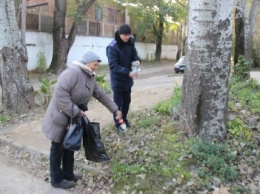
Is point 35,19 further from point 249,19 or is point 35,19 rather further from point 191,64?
point 191,64

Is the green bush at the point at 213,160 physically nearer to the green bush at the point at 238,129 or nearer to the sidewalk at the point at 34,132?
the green bush at the point at 238,129

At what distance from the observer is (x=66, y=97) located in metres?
3.79

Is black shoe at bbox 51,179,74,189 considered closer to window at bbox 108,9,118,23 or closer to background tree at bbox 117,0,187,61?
background tree at bbox 117,0,187,61

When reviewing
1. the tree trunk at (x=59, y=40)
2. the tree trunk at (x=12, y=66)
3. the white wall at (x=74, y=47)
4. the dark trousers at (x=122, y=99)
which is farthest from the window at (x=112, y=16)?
the dark trousers at (x=122, y=99)

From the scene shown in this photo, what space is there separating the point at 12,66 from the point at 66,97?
170 inches

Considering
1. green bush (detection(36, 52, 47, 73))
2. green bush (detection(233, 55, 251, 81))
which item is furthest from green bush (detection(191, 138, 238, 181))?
green bush (detection(36, 52, 47, 73))

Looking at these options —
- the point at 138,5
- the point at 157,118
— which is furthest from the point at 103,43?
the point at 157,118

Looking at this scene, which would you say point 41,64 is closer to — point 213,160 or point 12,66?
point 12,66

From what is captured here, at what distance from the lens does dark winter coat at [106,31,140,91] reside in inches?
201

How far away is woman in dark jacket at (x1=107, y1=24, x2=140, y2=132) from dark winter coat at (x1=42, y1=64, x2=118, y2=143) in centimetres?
102

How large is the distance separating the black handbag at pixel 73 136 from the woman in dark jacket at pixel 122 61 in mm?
1200

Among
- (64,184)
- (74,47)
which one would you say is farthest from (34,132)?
(74,47)

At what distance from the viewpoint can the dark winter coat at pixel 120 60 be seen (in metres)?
5.10

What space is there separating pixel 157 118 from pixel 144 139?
81 cm
